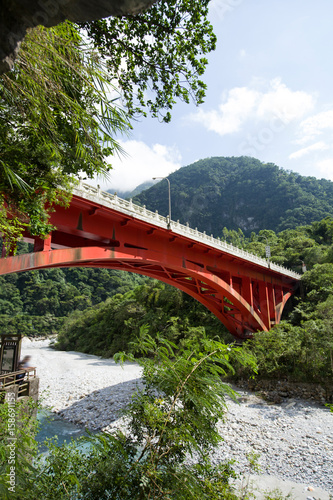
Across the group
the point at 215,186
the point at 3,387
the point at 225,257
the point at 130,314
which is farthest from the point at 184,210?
the point at 3,387

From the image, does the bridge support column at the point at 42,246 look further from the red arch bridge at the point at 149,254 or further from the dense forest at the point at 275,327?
the dense forest at the point at 275,327

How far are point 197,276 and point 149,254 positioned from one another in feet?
12.7

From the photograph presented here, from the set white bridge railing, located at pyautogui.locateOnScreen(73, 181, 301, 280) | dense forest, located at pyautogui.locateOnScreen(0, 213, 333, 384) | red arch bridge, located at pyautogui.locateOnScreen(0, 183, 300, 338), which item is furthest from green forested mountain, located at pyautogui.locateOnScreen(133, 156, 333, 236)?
white bridge railing, located at pyautogui.locateOnScreen(73, 181, 301, 280)

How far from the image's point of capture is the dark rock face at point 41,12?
1.48 m

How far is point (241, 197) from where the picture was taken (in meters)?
113

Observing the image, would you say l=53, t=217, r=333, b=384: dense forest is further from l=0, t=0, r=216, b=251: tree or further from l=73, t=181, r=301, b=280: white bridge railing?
l=73, t=181, r=301, b=280: white bridge railing

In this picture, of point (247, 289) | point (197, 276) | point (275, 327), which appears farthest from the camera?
point (247, 289)

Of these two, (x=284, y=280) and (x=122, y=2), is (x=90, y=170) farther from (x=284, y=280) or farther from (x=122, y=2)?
(x=284, y=280)

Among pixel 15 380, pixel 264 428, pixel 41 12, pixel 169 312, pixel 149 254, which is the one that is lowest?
pixel 264 428

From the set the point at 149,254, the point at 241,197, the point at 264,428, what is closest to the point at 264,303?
the point at 264,428

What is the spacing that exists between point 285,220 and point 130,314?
59734mm

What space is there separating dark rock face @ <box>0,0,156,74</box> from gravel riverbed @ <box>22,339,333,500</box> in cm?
464

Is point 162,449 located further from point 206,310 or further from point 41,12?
point 206,310

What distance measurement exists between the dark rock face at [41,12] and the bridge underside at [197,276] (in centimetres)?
643
